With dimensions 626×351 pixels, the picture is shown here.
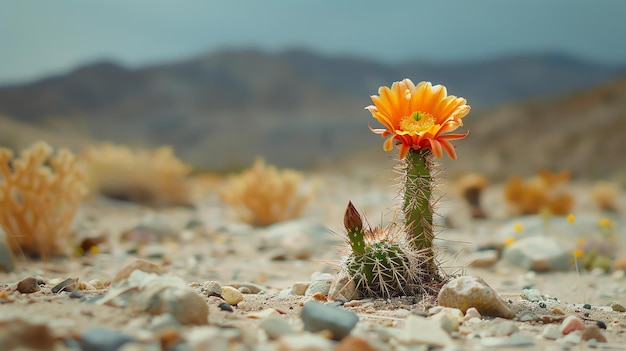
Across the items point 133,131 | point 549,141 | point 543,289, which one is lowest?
point 543,289

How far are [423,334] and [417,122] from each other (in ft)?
4.31

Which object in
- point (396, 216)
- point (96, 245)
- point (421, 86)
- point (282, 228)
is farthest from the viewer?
point (282, 228)

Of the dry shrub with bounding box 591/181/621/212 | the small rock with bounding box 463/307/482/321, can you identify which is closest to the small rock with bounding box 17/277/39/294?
the small rock with bounding box 463/307/482/321

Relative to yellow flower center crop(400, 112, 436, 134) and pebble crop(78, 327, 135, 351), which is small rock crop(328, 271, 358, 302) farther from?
pebble crop(78, 327, 135, 351)

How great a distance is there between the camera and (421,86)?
3379mm

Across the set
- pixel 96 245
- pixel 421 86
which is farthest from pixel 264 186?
pixel 421 86

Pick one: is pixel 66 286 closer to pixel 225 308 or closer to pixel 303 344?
pixel 225 308

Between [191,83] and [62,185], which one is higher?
[191,83]

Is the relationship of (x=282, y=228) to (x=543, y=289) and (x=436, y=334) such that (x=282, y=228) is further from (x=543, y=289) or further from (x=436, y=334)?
(x=436, y=334)

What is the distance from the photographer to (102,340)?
2043 mm

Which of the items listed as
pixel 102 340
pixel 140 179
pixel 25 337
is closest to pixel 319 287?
pixel 102 340

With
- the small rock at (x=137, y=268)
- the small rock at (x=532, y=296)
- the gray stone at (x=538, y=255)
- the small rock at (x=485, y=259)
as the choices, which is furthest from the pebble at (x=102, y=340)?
the gray stone at (x=538, y=255)

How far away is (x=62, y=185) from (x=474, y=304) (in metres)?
4.55

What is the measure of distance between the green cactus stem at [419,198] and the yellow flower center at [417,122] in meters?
0.15
